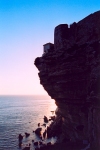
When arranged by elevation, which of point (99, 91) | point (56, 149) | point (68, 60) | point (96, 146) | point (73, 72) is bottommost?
point (56, 149)

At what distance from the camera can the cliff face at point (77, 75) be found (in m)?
28.9

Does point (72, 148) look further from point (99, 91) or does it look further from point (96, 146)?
point (99, 91)

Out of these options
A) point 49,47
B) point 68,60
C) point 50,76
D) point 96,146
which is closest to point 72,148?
point 96,146

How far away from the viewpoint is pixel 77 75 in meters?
33.3

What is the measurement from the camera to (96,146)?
28.9 m

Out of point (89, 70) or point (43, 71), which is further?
point (43, 71)

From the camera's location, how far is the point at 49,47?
43.1m

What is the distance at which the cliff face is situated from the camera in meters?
28.9

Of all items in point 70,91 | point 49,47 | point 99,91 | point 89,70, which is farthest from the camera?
point 49,47

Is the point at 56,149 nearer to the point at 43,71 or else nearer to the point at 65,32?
the point at 43,71

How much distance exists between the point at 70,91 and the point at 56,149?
11620mm

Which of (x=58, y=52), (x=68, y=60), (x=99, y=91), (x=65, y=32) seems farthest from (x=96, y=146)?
(x=65, y=32)

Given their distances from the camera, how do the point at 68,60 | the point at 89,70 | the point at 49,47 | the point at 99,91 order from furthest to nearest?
the point at 49,47 → the point at 68,60 → the point at 89,70 → the point at 99,91

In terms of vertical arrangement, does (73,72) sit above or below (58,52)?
below
